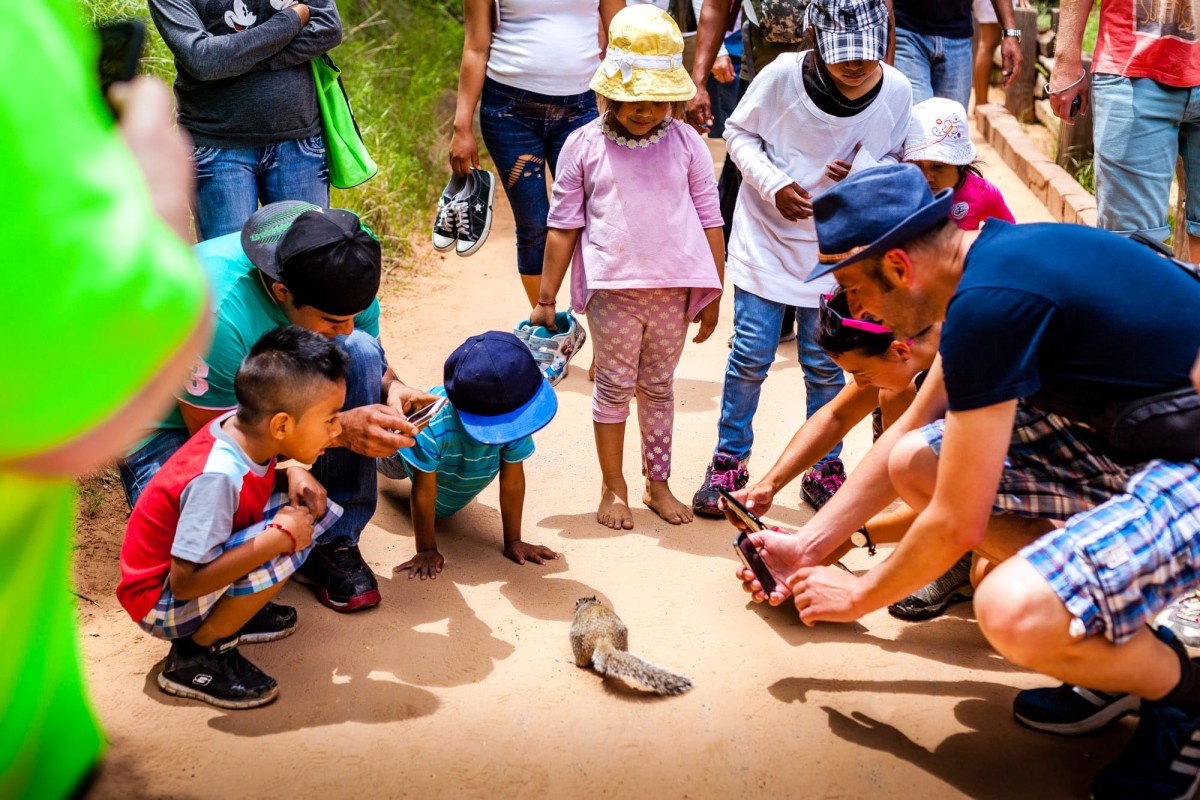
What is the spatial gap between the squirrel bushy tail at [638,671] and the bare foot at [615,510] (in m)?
0.92

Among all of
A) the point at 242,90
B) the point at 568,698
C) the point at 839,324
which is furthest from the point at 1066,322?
the point at 242,90

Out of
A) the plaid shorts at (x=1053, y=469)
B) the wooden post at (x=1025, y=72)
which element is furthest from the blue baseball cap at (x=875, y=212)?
the wooden post at (x=1025, y=72)

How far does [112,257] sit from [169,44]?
124 inches

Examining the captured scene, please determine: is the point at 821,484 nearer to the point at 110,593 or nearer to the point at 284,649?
the point at 284,649

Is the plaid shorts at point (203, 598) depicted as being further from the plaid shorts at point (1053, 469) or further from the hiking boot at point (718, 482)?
the plaid shorts at point (1053, 469)

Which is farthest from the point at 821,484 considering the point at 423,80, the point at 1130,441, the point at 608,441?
the point at 423,80

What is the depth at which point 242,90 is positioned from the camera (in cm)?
393

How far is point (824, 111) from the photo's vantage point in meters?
3.88

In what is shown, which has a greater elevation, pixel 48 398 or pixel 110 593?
pixel 48 398

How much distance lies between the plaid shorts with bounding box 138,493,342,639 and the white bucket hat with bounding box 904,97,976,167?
2.41 m

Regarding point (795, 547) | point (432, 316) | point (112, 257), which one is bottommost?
point (432, 316)

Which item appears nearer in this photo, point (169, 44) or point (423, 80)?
point (169, 44)

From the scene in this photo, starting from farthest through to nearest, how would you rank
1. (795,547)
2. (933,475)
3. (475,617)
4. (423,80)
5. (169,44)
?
(423,80) → (169,44) → (475,617) → (795,547) → (933,475)

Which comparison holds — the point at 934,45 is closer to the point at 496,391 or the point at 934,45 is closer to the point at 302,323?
the point at 496,391
